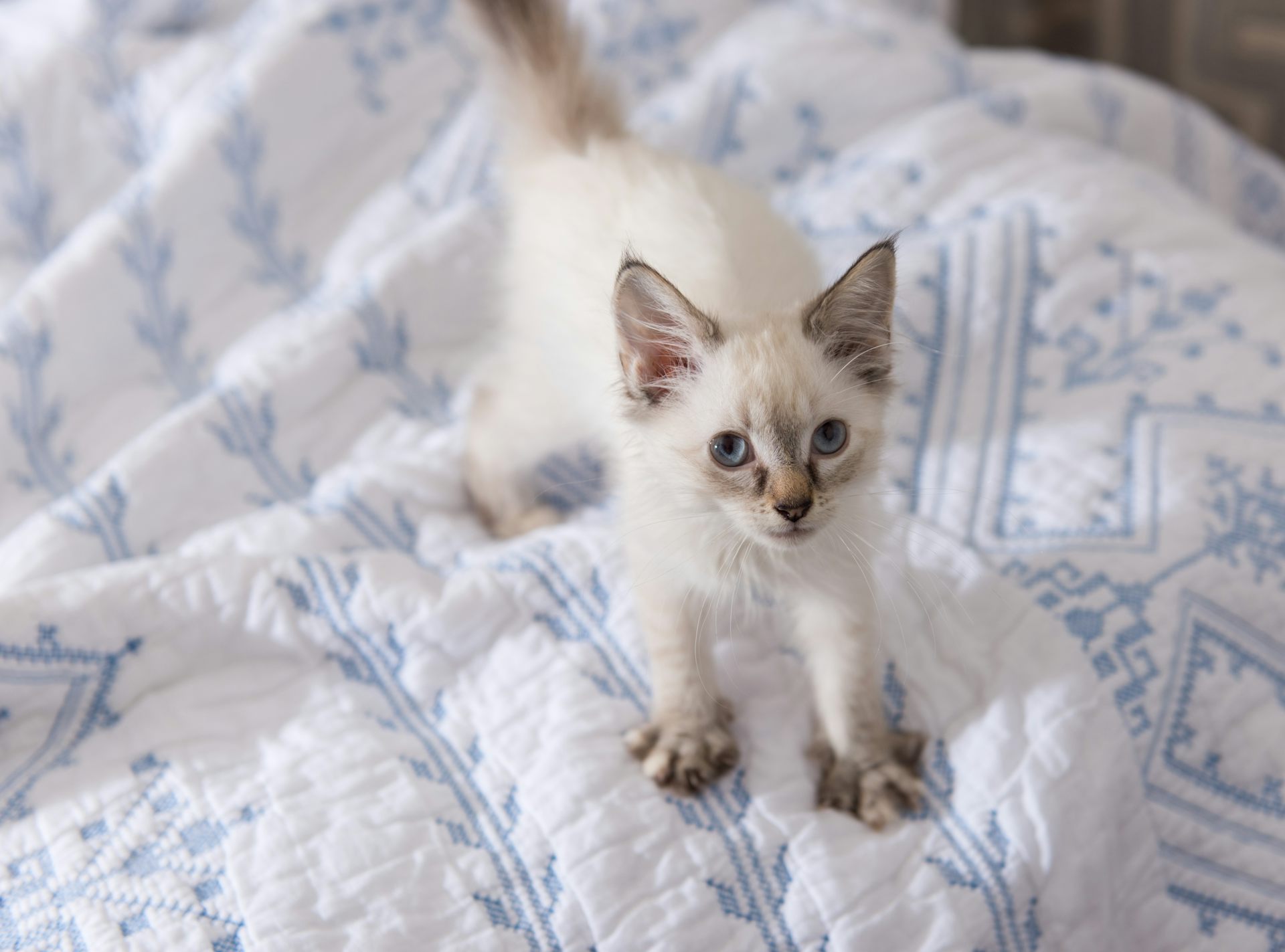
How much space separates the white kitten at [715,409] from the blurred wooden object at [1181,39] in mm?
1608

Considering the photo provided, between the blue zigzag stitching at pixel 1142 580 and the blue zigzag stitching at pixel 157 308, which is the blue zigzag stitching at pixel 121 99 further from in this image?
the blue zigzag stitching at pixel 1142 580

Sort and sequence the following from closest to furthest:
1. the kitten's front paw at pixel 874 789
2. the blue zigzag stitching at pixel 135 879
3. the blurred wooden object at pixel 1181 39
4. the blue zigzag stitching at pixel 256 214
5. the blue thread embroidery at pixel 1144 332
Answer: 1. the blue zigzag stitching at pixel 135 879
2. the kitten's front paw at pixel 874 789
3. the blue thread embroidery at pixel 1144 332
4. the blue zigzag stitching at pixel 256 214
5. the blurred wooden object at pixel 1181 39

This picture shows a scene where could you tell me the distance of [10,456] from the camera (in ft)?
4.49

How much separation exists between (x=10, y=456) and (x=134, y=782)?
0.67 m

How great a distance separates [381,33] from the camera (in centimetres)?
178

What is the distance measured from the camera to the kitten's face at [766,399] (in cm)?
86

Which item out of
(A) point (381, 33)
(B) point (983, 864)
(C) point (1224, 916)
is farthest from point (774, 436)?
(A) point (381, 33)

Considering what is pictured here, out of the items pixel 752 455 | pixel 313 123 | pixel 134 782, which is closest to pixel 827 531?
pixel 752 455

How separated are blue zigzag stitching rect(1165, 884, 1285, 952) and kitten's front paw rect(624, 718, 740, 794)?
454 millimetres

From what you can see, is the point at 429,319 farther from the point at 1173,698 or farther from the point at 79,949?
the point at 1173,698

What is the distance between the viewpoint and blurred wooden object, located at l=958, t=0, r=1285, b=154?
6.88ft

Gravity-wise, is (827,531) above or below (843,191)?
below

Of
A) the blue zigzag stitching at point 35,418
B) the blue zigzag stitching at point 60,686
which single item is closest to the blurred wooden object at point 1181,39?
the blue zigzag stitching at point 35,418

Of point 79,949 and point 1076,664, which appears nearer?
point 79,949
